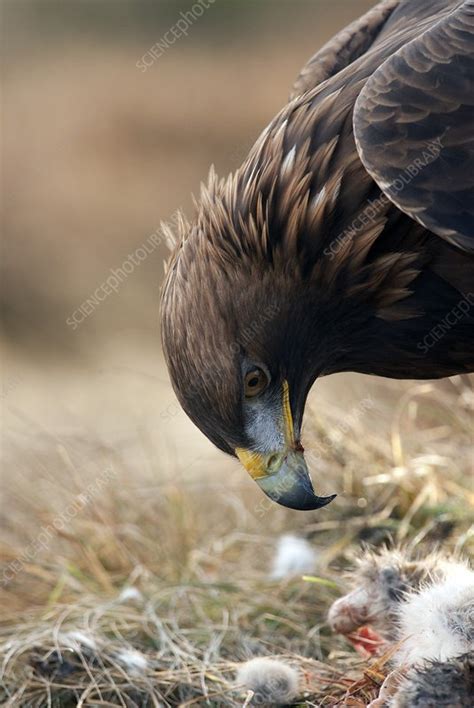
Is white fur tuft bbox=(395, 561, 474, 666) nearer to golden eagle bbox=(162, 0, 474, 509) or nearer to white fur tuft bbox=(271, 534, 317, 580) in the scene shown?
golden eagle bbox=(162, 0, 474, 509)

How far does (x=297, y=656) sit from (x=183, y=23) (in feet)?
36.0

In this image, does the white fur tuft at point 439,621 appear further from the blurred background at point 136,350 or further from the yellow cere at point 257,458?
the blurred background at point 136,350

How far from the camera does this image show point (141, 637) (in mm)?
4020

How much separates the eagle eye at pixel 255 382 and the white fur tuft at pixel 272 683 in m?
0.80

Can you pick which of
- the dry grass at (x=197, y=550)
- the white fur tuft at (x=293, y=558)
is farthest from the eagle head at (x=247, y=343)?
the white fur tuft at (x=293, y=558)

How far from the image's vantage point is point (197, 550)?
4820 millimetres

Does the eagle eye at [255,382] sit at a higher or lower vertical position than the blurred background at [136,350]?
higher

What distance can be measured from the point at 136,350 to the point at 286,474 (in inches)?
284

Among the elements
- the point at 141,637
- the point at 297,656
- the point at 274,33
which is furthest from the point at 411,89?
the point at 274,33

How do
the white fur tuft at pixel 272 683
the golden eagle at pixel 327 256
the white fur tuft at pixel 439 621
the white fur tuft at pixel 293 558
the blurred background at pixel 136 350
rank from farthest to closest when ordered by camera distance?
the blurred background at pixel 136 350, the white fur tuft at pixel 293 558, the white fur tuft at pixel 272 683, the golden eagle at pixel 327 256, the white fur tuft at pixel 439 621

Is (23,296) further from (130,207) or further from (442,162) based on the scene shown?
(442,162)

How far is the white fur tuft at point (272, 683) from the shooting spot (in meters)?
3.27

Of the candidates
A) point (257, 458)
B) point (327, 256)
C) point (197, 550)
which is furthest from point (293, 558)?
point (327, 256)

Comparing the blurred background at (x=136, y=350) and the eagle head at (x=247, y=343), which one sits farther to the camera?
the blurred background at (x=136, y=350)
